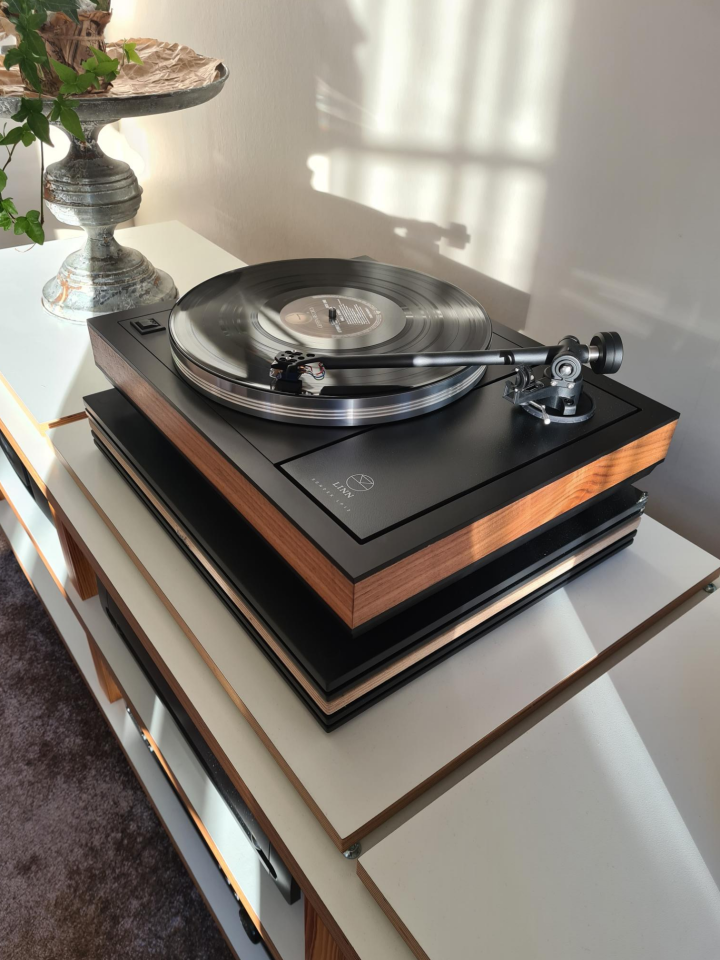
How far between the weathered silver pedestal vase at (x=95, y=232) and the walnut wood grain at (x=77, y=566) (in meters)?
0.39

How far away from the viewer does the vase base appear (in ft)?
3.93

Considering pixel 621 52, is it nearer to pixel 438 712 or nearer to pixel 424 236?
pixel 424 236

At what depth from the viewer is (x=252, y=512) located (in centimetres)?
Answer: 60

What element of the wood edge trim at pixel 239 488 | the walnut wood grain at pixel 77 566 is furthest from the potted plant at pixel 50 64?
the walnut wood grain at pixel 77 566

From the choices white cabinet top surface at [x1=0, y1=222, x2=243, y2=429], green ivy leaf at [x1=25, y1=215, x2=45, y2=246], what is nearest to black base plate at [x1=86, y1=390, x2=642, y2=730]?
white cabinet top surface at [x1=0, y1=222, x2=243, y2=429]

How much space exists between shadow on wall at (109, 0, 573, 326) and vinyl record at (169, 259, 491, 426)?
304mm

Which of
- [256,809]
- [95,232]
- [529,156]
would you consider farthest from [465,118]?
[256,809]

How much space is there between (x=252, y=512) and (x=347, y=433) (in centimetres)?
11

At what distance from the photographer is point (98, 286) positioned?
1205mm

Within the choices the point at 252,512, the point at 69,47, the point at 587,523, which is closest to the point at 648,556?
the point at 587,523

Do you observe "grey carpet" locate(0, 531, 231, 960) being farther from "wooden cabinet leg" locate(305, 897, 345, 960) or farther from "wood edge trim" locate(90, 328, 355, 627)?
"wood edge trim" locate(90, 328, 355, 627)

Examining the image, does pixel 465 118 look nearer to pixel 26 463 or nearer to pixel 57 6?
pixel 57 6

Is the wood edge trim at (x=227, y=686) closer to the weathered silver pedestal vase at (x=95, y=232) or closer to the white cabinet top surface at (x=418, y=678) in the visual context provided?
the white cabinet top surface at (x=418, y=678)

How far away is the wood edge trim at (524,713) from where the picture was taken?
0.54 m
